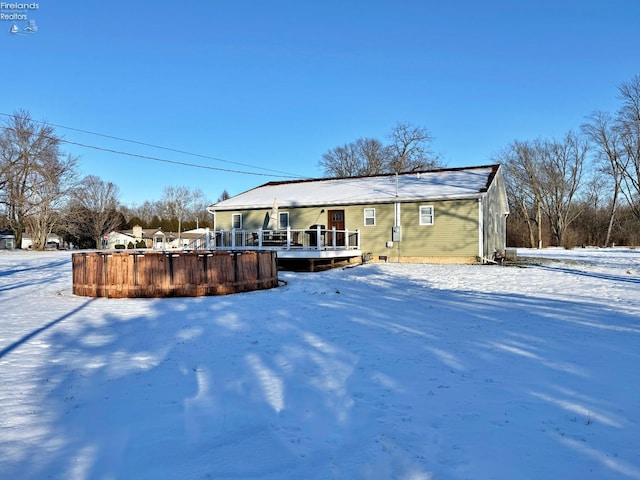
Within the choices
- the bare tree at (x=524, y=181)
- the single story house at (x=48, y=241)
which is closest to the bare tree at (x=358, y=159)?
the bare tree at (x=524, y=181)

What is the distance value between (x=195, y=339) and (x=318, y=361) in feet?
7.11

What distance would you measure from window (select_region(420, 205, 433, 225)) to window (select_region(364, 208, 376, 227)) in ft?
7.58

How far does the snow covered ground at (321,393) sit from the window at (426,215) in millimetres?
11202

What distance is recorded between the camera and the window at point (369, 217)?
21250mm

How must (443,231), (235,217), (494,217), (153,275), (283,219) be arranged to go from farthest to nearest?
(235,217), (283,219), (494,217), (443,231), (153,275)

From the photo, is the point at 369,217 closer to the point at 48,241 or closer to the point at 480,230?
the point at 480,230

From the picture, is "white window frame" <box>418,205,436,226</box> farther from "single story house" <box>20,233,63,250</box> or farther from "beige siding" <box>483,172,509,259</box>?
"single story house" <box>20,233,63,250</box>

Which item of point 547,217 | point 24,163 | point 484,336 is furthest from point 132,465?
point 547,217

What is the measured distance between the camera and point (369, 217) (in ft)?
70.1

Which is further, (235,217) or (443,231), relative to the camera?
(235,217)

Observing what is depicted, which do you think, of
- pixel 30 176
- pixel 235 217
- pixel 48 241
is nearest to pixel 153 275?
pixel 235 217

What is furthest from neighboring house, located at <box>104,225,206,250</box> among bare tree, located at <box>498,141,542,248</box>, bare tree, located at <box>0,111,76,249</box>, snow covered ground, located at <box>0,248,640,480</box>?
snow covered ground, located at <box>0,248,640,480</box>

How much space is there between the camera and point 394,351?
19.2 ft

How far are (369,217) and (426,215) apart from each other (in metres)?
2.75
